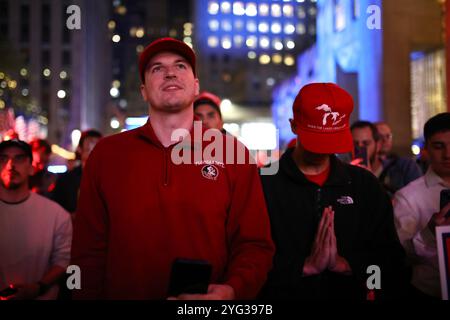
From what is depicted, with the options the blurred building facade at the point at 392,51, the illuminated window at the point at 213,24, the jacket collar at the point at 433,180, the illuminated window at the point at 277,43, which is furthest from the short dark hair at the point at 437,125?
the illuminated window at the point at 213,24

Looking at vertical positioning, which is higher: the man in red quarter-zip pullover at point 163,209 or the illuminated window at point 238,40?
the illuminated window at point 238,40

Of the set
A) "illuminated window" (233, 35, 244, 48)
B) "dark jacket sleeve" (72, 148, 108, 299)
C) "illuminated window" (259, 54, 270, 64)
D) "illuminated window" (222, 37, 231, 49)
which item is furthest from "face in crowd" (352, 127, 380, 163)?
"illuminated window" (259, 54, 270, 64)

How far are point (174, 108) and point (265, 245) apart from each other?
38.6 inches

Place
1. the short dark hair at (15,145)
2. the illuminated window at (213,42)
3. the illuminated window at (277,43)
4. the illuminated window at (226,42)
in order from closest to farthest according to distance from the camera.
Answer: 1. the short dark hair at (15,145)
2. the illuminated window at (277,43)
3. the illuminated window at (226,42)
4. the illuminated window at (213,42)

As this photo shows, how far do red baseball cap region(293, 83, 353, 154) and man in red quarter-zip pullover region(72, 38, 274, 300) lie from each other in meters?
0.62

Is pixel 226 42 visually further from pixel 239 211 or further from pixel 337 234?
pixel 239 211

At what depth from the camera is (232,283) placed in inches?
109

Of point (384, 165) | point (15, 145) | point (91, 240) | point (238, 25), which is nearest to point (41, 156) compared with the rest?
point (15, 145)

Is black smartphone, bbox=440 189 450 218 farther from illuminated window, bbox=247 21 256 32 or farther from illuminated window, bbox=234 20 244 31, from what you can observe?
illuminated window, bbox=247 21 256 32

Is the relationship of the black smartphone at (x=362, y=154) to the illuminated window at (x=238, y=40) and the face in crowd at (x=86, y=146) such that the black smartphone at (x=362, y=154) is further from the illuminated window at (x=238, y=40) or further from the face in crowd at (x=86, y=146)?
the illuminated window at (x=238, y=40)

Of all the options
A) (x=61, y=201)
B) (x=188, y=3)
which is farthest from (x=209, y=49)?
(x=61, y=201)

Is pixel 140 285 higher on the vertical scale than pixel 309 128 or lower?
lower

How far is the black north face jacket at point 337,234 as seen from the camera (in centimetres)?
337

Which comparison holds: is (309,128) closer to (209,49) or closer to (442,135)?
(442,135)
